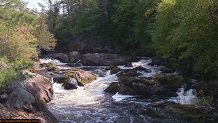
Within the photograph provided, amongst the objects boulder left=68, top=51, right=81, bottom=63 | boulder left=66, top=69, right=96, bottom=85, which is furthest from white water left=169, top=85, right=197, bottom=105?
boulder left=68, top=51, right=81, bottom=63

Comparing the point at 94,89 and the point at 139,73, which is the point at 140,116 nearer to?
the point at 94,89

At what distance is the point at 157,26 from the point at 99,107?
42.2 ft

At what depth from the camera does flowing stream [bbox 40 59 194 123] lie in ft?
61.1

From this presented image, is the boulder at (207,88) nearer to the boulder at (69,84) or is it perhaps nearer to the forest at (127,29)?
the forest at (127,29)

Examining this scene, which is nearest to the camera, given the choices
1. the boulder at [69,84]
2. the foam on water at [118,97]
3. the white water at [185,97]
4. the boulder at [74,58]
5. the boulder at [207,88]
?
the white water at [185,97]

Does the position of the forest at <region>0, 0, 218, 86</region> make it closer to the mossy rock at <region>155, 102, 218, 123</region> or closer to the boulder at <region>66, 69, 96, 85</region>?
the mossy rock at <region>155, 102, 218, 123</region>

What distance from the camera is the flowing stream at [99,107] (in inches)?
733

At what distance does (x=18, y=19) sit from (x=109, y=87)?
13403 millimetres

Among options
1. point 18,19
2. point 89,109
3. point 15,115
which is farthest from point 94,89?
point 18,19

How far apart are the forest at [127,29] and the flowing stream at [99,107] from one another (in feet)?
13.2

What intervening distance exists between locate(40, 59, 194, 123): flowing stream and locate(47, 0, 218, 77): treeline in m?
4.56

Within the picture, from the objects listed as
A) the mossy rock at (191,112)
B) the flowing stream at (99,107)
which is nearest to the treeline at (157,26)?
the mossy rock at (191,112)

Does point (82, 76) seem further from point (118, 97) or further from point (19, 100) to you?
point (19, 100)

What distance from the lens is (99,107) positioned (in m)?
21.4
